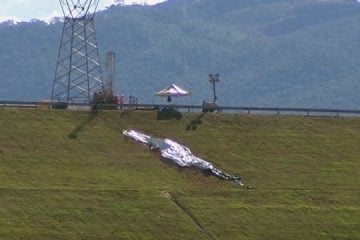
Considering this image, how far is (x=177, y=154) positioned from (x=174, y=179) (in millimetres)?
4437

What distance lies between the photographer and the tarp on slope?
84.5 meters

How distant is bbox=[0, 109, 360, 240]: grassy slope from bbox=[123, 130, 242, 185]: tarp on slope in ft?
2.73

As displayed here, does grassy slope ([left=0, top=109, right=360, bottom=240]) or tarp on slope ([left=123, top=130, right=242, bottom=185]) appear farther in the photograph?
tarp on slope ([left=123, top=130, right=242, bottom=185])

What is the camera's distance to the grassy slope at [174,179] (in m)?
73.8

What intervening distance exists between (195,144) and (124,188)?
11.4 m

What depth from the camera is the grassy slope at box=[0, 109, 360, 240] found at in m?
73.8

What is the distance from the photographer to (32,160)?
82.9 m

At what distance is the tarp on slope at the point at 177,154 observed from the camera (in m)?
84.5

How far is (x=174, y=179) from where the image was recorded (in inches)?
3248

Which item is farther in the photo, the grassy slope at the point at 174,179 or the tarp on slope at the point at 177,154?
the tarp on slope at the point at 177,154

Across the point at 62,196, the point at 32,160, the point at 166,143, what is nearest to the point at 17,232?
the point at 62,196

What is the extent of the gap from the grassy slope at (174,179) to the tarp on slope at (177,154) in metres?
0.83

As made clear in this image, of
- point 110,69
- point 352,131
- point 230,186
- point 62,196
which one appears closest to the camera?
point 62,196

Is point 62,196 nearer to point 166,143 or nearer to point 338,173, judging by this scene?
point 166,143
